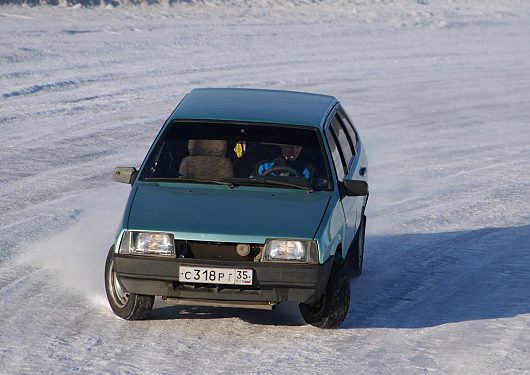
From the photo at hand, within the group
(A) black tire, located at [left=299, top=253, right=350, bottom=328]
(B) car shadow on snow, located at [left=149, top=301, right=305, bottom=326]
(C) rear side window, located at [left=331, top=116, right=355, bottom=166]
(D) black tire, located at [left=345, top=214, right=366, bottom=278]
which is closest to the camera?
(A) black tire, located at [left=299, top=253, right=350, bottom=328]

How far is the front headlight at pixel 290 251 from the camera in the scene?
8.09 m

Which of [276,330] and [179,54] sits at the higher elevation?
[276,330]

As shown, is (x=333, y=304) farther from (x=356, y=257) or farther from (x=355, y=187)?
(x=356, y=257)

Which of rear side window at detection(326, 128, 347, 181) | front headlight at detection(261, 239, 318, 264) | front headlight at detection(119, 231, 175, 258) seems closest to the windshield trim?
rear side window at detection(326, 128, 347, 181)

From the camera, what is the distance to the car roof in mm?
9369

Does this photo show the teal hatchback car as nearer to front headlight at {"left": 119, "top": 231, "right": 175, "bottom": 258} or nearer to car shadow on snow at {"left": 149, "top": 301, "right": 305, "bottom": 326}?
front headlight at {"left": 119, "top": 231, "right": 175, "bottom": 258}

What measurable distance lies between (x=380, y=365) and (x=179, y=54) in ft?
63.5

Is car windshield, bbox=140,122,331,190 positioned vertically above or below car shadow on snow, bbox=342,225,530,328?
above

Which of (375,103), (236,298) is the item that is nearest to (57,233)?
(236,298)

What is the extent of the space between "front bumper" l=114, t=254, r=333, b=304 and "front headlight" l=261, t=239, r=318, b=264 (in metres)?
0.06

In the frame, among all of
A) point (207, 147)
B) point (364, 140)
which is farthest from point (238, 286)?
point (364, 140)

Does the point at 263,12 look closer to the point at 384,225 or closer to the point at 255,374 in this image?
the point at 384,225

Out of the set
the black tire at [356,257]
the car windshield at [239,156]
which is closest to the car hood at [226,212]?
the car windshield at [239,156]

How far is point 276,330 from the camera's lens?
8.55 m
